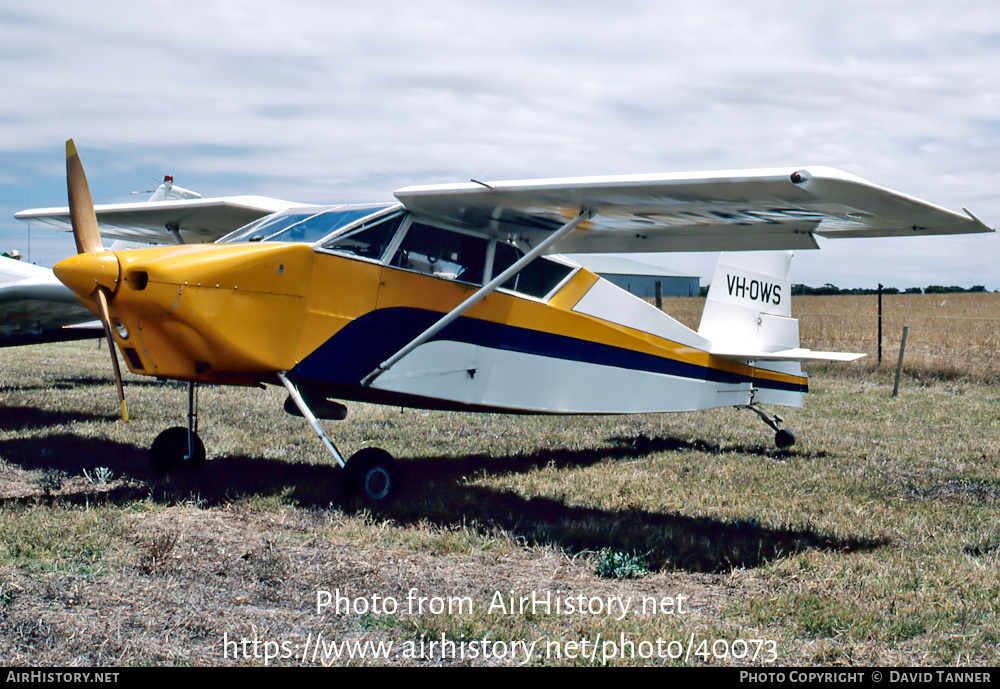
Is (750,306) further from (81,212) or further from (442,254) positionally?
(81,212)

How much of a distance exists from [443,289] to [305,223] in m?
1.29

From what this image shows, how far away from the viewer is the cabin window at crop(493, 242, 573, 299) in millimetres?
7371

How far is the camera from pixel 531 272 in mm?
7648

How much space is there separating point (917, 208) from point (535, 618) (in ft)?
12.3

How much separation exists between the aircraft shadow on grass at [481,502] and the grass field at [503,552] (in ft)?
0.10

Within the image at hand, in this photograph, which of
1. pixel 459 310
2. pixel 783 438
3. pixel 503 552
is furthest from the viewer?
pixel 783 438

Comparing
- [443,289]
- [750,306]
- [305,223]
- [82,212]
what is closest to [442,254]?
[443,289]

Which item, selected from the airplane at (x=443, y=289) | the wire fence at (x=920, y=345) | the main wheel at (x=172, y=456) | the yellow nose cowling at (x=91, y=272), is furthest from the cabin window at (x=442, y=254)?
the wire fence at (x=920, y=345)

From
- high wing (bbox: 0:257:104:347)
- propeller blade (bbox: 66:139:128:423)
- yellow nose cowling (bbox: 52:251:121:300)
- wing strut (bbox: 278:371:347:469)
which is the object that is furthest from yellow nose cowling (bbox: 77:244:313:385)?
high wing (bbox: 0:257:104:347)

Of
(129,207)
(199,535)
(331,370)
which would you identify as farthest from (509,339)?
(129,207)

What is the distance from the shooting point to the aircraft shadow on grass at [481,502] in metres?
5.16

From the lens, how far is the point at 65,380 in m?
15.2

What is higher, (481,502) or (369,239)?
(369,239)
